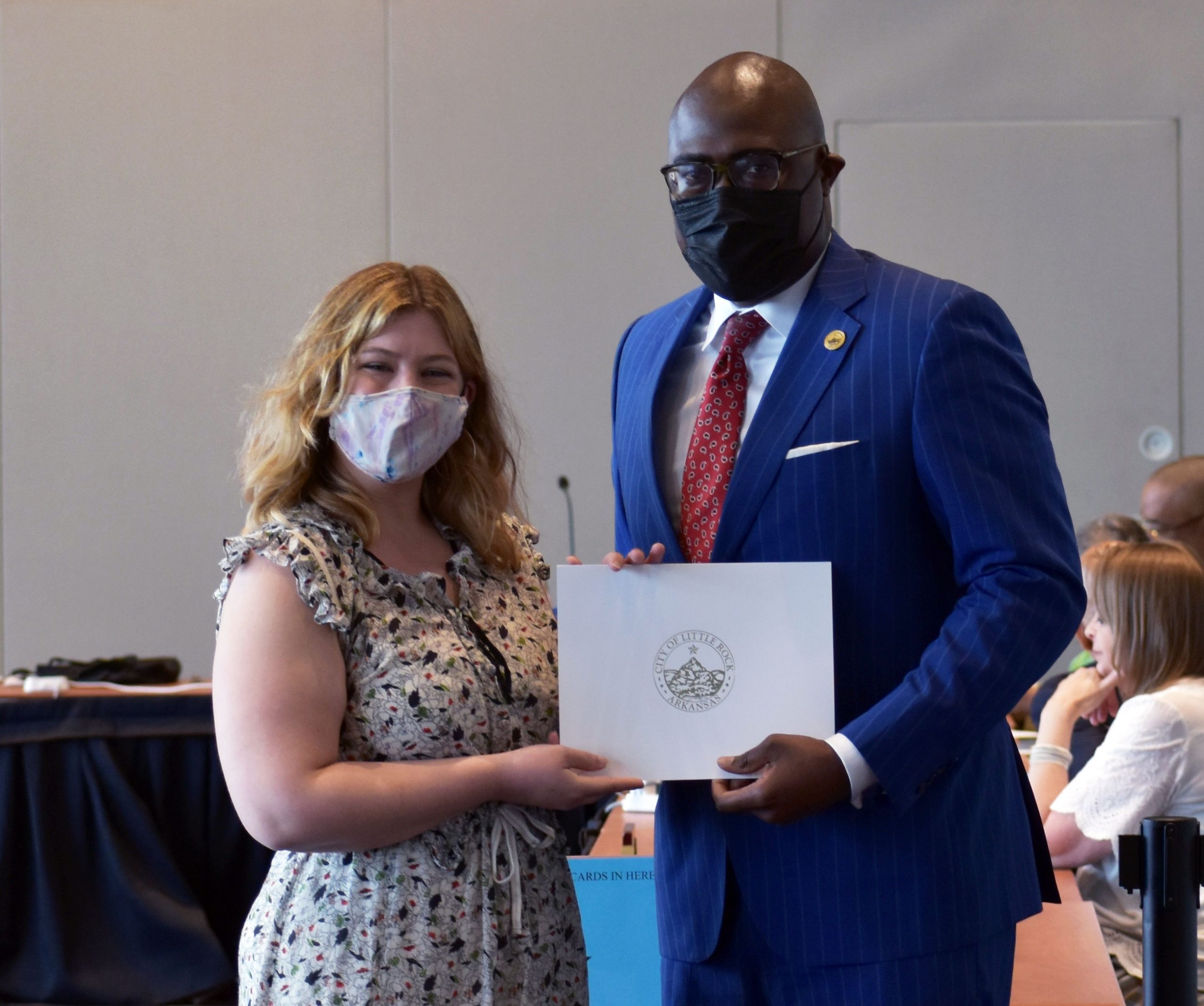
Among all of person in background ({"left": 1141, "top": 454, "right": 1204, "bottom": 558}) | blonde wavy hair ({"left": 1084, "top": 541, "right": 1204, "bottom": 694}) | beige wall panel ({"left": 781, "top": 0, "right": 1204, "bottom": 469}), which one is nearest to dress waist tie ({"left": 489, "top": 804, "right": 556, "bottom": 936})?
blonde wavy hair ({"left": 1084, "top": 541, "right": 1204, "bottom": 694})

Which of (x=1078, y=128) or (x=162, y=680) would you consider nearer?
(x=162, y=680)

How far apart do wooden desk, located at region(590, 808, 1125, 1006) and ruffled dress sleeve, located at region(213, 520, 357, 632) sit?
1065 millimetres

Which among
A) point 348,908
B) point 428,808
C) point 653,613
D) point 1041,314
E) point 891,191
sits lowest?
point 348,908

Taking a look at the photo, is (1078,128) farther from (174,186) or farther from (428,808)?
(428,808)

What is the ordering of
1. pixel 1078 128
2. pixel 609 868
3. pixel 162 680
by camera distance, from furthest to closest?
pixel 1078 128 → pixel 162 680 → pixel 609 868

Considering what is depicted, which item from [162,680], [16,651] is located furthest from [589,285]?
[16,651]

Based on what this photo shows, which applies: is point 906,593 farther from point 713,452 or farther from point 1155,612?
point 1155,612

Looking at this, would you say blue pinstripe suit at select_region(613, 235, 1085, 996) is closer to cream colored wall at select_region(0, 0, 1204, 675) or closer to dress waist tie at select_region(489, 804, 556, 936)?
dress waist tie at select_region(489, 804, 556, 936)

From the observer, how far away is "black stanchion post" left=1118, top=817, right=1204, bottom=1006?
5.16ft

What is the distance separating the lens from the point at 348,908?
147 cm

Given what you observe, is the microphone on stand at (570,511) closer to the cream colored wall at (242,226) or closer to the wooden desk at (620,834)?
the cream colored wall at (242,226)

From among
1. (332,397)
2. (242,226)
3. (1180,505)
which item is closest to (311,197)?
(242,226)

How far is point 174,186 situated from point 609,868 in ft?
13.8

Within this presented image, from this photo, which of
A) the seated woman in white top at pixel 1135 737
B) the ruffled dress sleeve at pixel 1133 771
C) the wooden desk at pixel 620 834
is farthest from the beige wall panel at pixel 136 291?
the ruffled dress sleeve at pixel 1133 771
